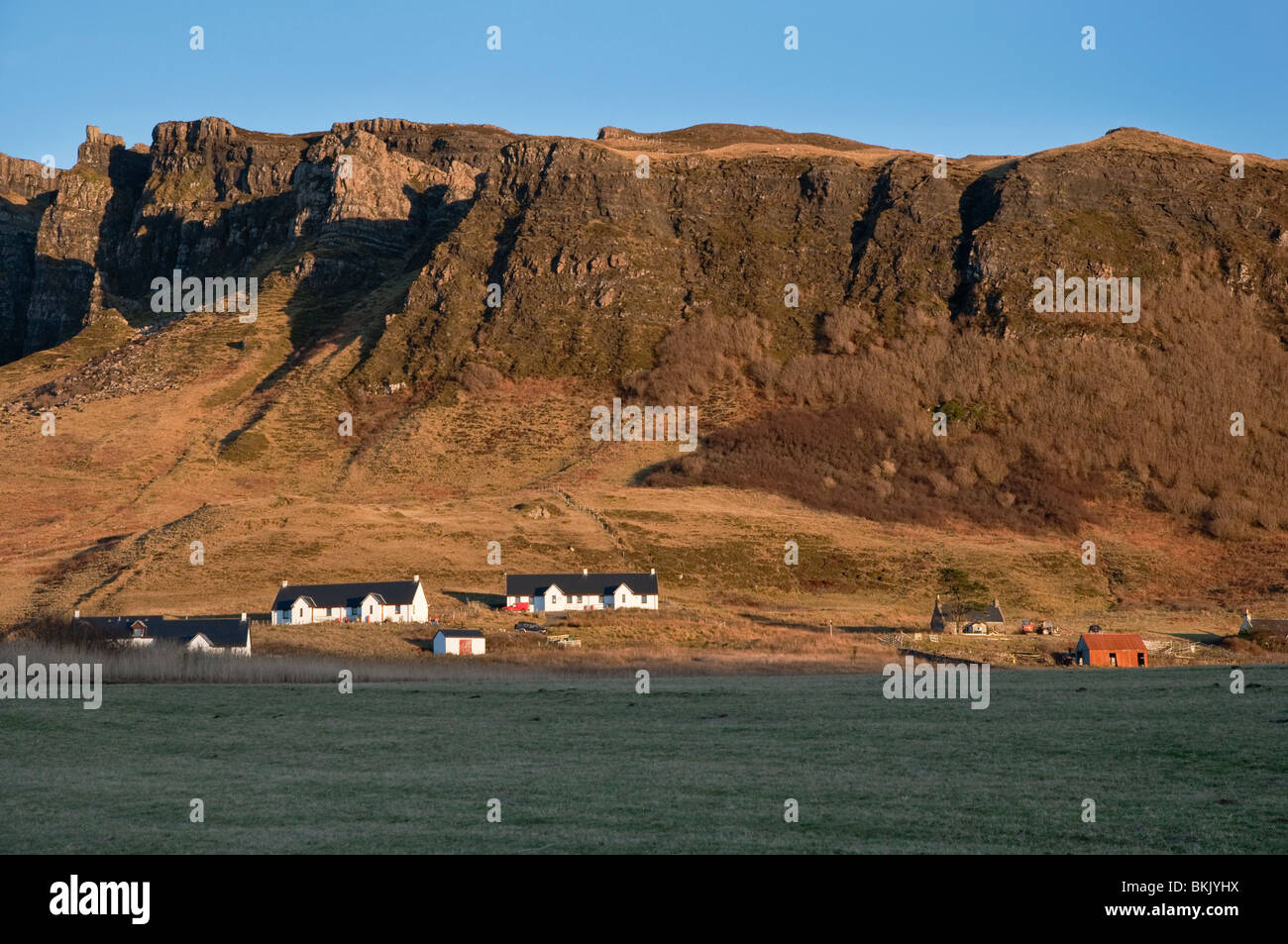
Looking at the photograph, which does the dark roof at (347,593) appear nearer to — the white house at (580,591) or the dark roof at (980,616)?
the white house at (580,591)

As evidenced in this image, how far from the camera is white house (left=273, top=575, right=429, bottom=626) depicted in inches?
3147

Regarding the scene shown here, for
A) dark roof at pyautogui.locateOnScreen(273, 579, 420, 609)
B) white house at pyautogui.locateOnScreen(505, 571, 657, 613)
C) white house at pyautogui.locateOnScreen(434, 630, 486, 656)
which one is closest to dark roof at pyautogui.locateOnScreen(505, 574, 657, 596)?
white house at pyautogui.locateOnScreen(505, 571, 657, 613)

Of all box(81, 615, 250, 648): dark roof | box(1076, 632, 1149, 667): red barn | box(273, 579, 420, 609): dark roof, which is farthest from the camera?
box(273, 579, 420, 609): dark roof

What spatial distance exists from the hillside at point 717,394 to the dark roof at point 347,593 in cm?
464

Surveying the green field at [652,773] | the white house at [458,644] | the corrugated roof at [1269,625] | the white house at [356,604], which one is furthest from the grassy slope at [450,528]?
the green field at [652,773]

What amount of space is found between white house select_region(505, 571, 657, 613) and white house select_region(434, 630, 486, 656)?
A: 736 inches

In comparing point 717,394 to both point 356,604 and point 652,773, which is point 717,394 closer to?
point 356,604

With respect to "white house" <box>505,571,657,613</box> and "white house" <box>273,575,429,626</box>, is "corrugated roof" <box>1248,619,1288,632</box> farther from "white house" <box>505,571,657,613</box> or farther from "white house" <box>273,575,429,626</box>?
"white house" <box>273,575,429,626</box>

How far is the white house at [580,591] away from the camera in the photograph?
87.1m

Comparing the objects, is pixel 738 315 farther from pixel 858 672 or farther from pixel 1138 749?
pixel 1138 749

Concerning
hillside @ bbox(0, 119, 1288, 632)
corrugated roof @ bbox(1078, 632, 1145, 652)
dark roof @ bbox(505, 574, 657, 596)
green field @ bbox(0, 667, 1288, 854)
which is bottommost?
corrugated roof @ bbox(1078, 632, 1145, 652)

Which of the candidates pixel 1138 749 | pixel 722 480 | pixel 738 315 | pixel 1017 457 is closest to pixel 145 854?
pixel 1138 749

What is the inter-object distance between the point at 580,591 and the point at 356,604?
52.1 feet

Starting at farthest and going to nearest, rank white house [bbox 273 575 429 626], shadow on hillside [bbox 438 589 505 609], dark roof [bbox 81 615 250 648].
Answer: shadow on hillside [bbox 438 589 505 609]
white house [bbox 273 575 429 626]
dark roof [bbox 81 615 250 648]
